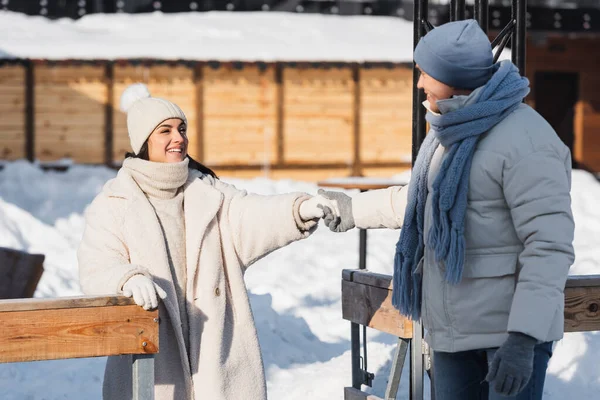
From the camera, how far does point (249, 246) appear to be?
442 centimetres

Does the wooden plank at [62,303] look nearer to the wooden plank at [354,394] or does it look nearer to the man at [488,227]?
the man at [488,227]

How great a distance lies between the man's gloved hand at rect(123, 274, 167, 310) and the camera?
3938 millimetres

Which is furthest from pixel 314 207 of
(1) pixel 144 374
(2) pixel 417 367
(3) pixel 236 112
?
(3) pixel 236 112

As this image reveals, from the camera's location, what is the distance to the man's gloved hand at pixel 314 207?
434 centimetres

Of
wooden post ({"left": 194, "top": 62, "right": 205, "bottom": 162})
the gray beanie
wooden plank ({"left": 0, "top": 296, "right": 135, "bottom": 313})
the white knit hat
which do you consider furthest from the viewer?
wooden post ({"left": 194, "top": 62, "right": 205, "bottom": 162})

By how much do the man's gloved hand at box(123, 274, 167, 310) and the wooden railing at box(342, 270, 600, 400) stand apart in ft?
5.55

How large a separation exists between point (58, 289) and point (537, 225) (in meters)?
8.96

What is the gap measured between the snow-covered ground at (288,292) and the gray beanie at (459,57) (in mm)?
4097

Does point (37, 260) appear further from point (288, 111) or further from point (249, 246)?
point (288, 111)

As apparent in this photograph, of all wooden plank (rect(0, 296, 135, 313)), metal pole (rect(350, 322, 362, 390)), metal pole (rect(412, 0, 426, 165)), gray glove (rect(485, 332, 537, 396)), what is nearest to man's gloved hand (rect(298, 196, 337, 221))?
wooden plank (rect(0, 296, 135, 313))

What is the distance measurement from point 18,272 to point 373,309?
13.8ft

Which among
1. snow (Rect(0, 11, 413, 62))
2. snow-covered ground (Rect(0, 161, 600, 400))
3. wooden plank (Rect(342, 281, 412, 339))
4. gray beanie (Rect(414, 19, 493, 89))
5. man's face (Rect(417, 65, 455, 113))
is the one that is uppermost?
snow (Rect(0, 11, 413, 62))

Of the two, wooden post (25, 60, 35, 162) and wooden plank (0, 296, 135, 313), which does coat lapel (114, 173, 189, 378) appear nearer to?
wooden plank (0, 296, 135, 313)

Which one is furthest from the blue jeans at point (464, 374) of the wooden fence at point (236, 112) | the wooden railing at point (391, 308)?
the wooden fence at point (236, 112)
